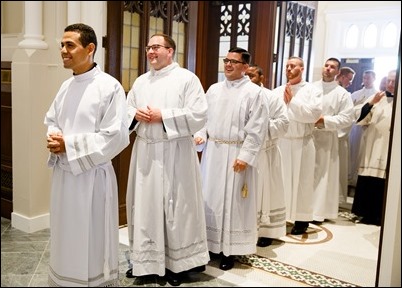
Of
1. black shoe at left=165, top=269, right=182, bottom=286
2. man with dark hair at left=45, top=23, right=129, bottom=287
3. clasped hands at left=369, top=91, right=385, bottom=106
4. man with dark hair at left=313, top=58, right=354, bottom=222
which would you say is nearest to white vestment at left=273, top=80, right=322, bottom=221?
man with dark hair at left=313, top=58, right=354, bottom=222

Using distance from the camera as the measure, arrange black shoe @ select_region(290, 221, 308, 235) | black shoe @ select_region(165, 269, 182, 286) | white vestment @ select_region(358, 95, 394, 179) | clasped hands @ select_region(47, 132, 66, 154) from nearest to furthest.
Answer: clasped hands @ select_region(47, 132, 66, 154) → black shoe @ select_region(165, 269, 182, 286) → black shoe @ select_region(290, 221, 308, 235) → white vestment @ select_region(358, 95, 394, 179)

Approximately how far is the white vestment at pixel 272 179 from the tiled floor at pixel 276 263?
0.17m

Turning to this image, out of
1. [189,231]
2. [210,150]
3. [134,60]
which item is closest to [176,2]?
[134,60]

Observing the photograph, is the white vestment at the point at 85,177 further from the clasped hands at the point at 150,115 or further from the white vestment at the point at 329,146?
the white vestment at the point at 329,146

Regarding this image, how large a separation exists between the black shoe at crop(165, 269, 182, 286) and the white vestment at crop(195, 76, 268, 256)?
1.30 feet

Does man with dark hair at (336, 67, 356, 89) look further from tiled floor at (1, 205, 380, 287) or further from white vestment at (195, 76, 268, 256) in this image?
white vestment at (195, 76, 268, 256)

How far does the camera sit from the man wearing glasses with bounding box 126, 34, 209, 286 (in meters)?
2.84

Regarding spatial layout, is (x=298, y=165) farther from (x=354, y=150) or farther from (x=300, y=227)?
(x=354, y=150)

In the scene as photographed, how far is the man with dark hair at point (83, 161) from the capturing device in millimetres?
2408

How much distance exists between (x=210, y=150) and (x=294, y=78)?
1176 mm

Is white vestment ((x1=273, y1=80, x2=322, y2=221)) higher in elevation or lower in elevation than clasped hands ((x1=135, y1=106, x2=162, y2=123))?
lower

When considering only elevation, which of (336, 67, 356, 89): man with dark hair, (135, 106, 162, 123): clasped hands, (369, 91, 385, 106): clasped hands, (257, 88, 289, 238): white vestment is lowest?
(257, 88, 289, 238): white vestment

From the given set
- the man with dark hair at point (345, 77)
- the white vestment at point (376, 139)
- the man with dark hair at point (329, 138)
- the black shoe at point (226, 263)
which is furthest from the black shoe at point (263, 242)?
the man with dark hair at point (345, 77)

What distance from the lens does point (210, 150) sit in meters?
3.27
